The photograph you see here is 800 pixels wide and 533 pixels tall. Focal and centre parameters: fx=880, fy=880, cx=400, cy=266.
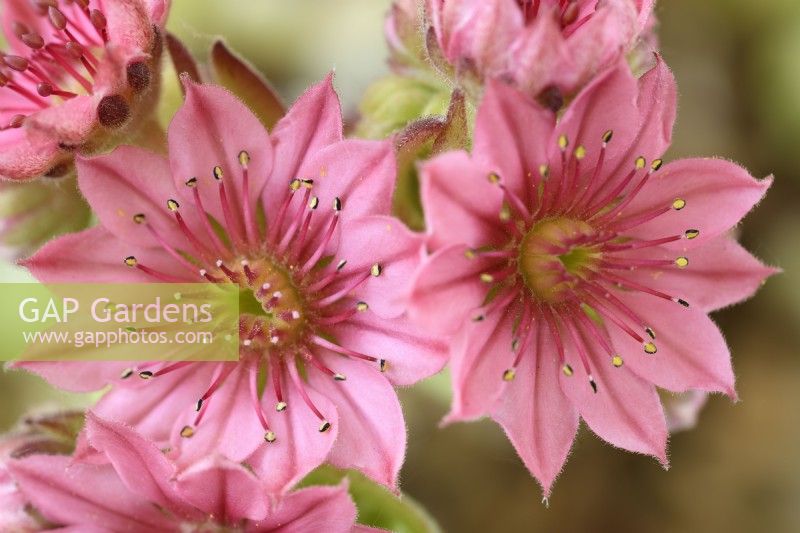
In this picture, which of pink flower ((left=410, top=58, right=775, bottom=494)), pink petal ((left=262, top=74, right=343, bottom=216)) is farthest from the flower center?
pink petal ((left=262, top=74, right=343, bottom=216))

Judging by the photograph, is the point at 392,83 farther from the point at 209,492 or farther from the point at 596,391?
the point at 209,492

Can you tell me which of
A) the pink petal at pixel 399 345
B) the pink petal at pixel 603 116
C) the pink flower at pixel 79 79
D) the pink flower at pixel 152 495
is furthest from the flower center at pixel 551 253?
the pink flower at pixel 79 79

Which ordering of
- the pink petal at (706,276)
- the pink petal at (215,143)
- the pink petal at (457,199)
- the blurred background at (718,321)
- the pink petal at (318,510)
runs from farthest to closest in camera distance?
the blurred background at (718,321) → the pink petal at (706,276) → the pink petal at (215,143) → the pink petal at (318,510) → the pink petal at (457,199)

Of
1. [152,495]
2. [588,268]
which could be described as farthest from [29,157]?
[588,268]

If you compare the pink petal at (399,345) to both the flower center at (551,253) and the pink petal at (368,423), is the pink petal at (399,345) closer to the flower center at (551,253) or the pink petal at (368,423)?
the pink petal at (368,423)

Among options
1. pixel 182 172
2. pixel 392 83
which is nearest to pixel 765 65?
pixel 392 83

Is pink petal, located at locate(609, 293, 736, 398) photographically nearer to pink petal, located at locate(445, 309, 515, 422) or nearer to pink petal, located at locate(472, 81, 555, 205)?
pink petal, located at locate(445, 309, 515, 422)
